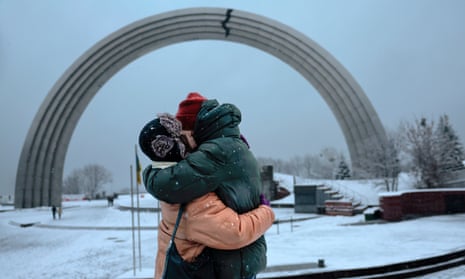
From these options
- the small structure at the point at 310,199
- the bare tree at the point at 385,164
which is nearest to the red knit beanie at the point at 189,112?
the small structure at the point at 310,199

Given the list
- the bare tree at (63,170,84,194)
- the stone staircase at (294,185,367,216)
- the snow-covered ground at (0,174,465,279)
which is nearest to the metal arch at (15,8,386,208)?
the stone staircase at (294,185,367,216)

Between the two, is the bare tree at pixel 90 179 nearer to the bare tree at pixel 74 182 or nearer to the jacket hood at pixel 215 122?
the bare tree at pixel 74 182

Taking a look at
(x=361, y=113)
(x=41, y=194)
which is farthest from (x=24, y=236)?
(x=361, y=113)

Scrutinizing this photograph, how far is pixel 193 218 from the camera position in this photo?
153 cm

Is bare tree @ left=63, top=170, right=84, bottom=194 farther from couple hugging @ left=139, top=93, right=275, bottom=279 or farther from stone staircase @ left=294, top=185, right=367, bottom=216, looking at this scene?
couple hugging @ left=139, top=93, right=275, bottom=279

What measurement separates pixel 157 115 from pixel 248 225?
0.69 metres

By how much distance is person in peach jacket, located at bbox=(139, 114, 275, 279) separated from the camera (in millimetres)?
1498

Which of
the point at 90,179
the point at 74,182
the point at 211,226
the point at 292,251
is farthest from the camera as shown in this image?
the point at 74,182

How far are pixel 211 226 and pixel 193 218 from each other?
0.10 meters

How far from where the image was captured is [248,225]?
1.54m

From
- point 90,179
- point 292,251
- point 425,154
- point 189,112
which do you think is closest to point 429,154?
point 425,154

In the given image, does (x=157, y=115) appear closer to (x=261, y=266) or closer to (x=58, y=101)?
(x=261, y=266)

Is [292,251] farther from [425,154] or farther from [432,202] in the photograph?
[425,154]

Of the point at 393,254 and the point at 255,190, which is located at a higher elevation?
the point at 255,190
